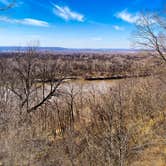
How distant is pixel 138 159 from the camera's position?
658 inches

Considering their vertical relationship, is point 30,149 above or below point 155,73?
below

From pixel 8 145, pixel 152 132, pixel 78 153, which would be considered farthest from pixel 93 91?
pixel 8 145

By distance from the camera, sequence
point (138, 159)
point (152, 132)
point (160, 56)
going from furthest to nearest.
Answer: point (152, 132) < point (160, 56) < point (138, 159)

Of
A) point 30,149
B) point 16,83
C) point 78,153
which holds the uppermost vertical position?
point 16,83

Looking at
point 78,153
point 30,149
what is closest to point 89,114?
point 78,153

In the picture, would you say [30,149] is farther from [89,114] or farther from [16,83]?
[89,114]

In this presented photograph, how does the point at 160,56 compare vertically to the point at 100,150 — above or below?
above

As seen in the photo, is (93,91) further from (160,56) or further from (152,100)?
(160,56)

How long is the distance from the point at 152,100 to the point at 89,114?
7081 mm

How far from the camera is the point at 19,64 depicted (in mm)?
18766

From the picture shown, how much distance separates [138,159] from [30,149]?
6459 millimetres

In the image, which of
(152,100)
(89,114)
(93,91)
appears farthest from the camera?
(93,91)

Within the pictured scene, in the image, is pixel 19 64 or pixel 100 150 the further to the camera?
pixel 19 64

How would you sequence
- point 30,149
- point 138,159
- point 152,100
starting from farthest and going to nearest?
point 152,100, point 138,159, point 30,149
